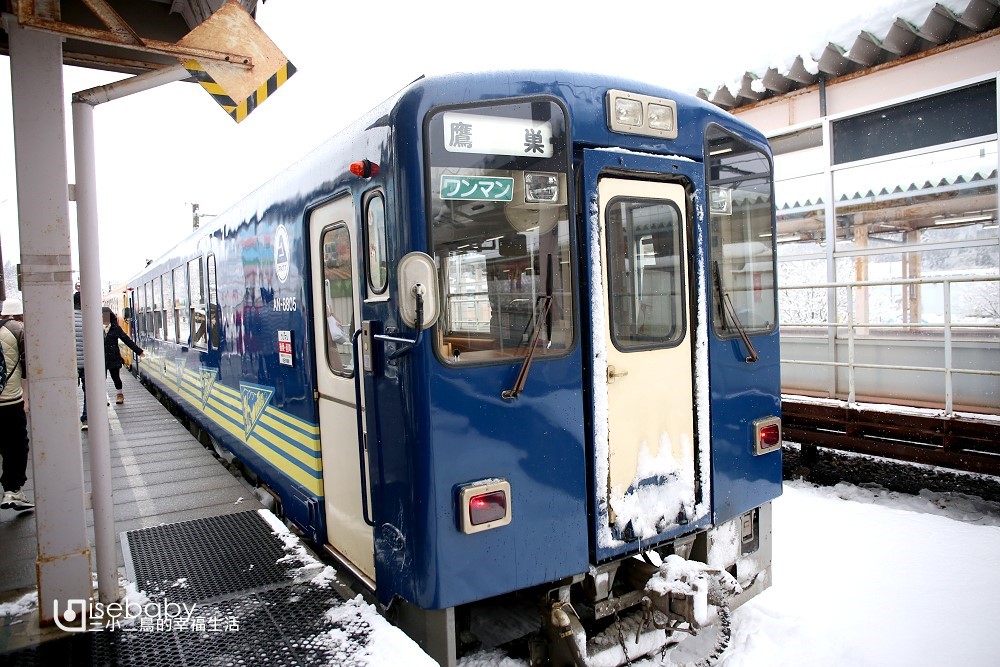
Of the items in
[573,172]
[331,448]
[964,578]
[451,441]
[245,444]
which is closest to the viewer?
[451,441]

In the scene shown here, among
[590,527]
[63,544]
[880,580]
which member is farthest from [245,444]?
[880,580]

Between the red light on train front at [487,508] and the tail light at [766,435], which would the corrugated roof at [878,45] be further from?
the red light on train front at [487,508]

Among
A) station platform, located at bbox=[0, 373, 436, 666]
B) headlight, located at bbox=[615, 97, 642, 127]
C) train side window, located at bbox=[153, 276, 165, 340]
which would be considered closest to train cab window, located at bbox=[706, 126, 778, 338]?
headlight, located at bbox=[615, 97, 642, 127]

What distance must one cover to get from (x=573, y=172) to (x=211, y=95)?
5.84 ft

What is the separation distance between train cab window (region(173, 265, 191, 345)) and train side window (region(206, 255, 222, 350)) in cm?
155

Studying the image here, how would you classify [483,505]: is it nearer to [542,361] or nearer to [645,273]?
[542,361]

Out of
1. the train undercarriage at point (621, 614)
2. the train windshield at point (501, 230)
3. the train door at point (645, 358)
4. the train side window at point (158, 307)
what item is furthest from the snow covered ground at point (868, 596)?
the train side window at point (158, 307)

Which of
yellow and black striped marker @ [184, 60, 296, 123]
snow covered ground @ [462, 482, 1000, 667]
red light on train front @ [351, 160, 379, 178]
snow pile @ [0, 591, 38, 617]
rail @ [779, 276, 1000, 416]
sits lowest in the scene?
snow covered ground @ [462, 482, 1000, 667]

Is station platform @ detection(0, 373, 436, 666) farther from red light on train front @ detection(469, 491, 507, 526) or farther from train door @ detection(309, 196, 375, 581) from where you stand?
red light on train front @ detection(469, 491, 507, 526)

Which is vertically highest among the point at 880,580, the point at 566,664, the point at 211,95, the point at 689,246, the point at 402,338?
the point at 211,95

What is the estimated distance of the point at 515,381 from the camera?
9.45 ft

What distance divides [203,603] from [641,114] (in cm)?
315

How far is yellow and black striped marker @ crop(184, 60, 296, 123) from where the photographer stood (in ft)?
10.2

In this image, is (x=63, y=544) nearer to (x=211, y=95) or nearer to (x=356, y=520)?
(x=356, y=520)
